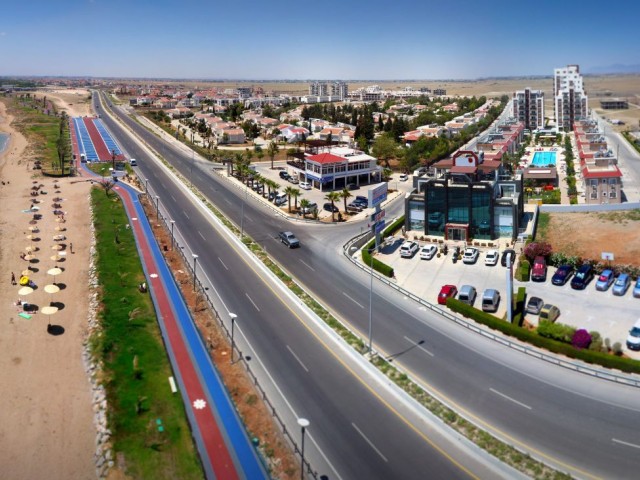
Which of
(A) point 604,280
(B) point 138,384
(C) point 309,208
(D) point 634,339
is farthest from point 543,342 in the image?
(C) point 309,208

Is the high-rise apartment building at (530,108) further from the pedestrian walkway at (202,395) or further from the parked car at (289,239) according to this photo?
the pedestrian walkway at (202,395)

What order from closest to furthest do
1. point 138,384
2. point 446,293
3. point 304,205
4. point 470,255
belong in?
1. point 138,384
2. point 446,293
3. point 470,255
4. point 304,205

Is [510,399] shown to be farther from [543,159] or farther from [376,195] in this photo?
[543,159]

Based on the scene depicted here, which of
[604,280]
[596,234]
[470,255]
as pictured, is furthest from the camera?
[596,234]

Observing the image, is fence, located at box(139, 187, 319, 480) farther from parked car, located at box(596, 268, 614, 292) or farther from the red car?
parked car, located at box(596, 268, 614, 292)

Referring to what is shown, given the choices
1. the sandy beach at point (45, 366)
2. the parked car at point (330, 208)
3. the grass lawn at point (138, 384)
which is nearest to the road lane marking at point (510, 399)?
the grass lawn at point (138, 384)

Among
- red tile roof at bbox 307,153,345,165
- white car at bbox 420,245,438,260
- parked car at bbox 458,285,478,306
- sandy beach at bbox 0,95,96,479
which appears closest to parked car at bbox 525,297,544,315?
parked car at bbox 458,285,478,306
